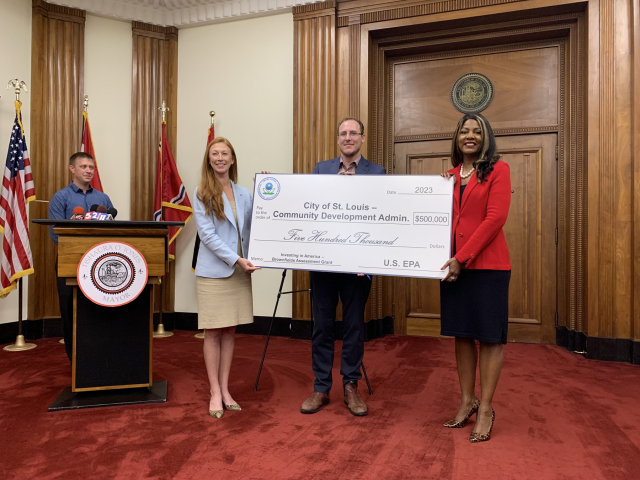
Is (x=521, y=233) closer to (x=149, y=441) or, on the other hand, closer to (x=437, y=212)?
(x=437, y=212)

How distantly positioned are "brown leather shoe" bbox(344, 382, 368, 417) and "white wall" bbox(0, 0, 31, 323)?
139 inches

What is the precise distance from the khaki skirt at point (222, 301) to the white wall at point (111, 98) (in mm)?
3012

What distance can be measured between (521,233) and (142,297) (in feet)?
11.6

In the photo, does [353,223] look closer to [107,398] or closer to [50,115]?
[107,398]

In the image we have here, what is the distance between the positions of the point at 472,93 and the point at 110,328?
12.9 ft

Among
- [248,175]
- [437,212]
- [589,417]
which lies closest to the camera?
[437,212]

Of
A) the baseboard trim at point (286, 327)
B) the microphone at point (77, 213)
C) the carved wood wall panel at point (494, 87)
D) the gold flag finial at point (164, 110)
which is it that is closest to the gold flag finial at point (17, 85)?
the gold flag finial at point (164, 110)

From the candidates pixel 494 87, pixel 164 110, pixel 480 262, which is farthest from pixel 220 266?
pixel 494 87

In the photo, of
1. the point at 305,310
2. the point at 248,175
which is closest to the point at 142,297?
the point at 305,310

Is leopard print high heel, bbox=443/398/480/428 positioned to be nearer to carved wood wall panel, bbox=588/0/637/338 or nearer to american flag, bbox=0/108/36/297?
carved wood wall panel, bbox=588/0/637/338


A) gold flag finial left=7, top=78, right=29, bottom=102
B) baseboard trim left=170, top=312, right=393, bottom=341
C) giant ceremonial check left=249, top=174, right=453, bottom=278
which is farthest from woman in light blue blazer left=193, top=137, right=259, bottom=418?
gold flag finial left=7, top=78, right=29, bottom=102

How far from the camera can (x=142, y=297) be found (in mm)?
2736

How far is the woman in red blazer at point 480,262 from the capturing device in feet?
6.77

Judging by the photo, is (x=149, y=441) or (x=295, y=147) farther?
(x=295, y=147)
